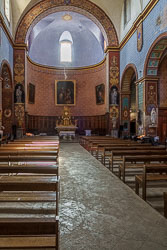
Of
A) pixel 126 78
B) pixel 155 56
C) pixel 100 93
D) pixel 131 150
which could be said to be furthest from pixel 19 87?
pixel 131 150

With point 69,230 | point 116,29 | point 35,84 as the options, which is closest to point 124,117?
point 116,29

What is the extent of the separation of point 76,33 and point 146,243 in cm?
2744

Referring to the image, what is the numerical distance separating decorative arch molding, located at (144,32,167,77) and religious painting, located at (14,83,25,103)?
Result: 10725 mm

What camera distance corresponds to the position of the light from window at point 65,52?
27.2 m

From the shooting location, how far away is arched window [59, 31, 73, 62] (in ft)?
88.3

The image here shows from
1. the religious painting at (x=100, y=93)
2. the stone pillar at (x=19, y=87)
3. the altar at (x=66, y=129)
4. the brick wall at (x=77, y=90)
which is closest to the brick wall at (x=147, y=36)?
the religious painting at (x=100, y=93)

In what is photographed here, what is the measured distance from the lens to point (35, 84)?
24.3 meters

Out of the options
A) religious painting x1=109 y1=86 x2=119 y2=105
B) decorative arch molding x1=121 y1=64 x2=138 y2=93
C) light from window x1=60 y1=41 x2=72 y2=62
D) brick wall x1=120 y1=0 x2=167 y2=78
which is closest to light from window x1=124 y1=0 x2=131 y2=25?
brick wall x1=120 y1=0 x2=167 y2=78

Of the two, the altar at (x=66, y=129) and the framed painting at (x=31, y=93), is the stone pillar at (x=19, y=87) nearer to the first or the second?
the framed painting at (x=31, y=93)

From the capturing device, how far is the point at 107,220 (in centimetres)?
316

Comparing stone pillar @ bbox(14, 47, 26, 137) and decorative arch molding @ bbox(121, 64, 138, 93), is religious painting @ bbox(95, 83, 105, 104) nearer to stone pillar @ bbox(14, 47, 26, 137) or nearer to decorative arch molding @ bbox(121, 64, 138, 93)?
decorative arch molding @ bbox(121, 64, 138, 93)

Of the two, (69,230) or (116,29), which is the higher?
(116,29)

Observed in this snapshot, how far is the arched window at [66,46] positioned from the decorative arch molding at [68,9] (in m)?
6.27

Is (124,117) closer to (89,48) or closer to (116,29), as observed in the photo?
(116,29)
